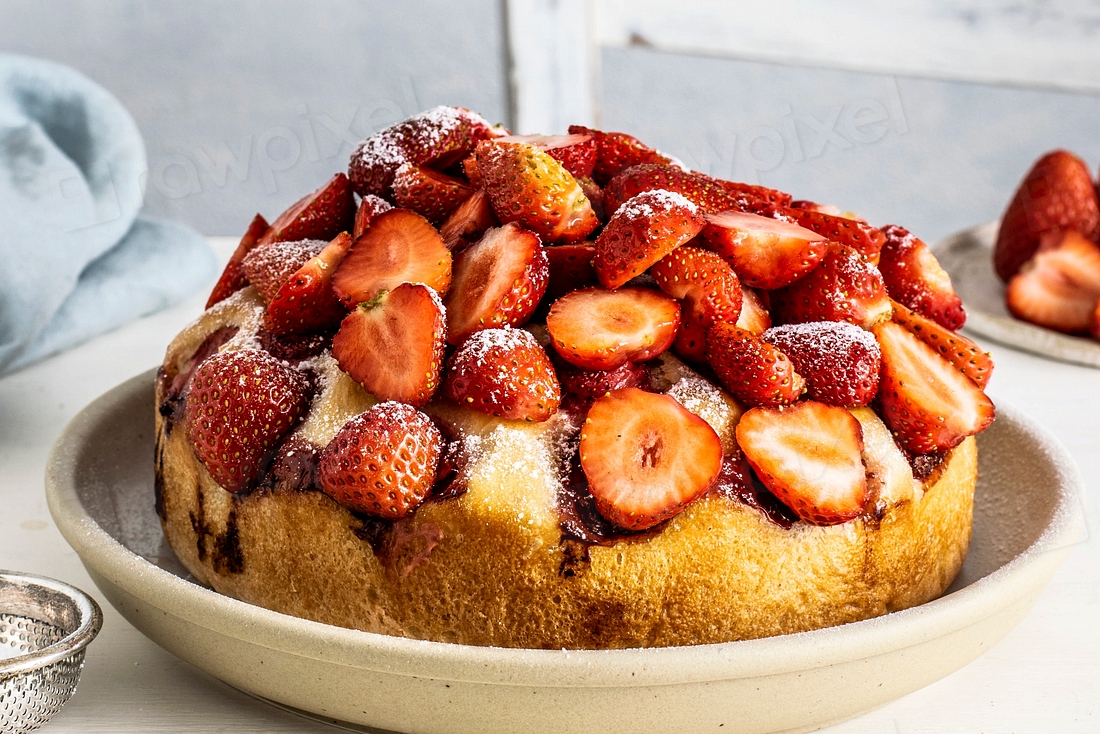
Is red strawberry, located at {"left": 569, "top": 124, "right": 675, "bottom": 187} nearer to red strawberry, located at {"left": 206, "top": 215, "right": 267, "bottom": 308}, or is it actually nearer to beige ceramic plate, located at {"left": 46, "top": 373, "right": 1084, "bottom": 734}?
red strawberry, located at {"left": 206, "top": 215, "right": 267, "bottom": 308}

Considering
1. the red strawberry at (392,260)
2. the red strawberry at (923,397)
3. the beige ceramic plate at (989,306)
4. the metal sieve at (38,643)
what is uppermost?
the red strawberry at (392,260)

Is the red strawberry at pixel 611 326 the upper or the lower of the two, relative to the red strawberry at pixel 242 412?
upper

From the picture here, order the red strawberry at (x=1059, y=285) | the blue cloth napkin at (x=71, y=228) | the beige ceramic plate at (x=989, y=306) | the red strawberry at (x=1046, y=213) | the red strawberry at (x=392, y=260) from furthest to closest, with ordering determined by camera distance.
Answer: the red strawberry at (x=1046, y=213), the red strawberry at (x=1059, y=285), the beige ceramic plate at (x=989, y=306), the blue cloth napkin at (x=71, y=228), the red strawberry at (x=392, y=260)

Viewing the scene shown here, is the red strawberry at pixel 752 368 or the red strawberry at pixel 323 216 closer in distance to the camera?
the red strawberry at pixel 752 368

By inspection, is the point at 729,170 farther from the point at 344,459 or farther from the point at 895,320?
the point at 344,459

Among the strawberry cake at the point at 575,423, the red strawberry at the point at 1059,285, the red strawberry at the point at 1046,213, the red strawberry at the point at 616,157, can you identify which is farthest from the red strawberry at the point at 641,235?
the red strawberry at the point at 1046,213

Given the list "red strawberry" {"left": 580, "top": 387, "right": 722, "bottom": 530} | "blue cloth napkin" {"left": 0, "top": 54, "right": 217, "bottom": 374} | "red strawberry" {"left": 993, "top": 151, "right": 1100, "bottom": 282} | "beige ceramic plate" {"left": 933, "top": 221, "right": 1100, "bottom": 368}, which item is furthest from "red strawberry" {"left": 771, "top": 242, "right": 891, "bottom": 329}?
"red strawberry" {"left": 993, "top": 151, "right": 1100, "bottom": 282}

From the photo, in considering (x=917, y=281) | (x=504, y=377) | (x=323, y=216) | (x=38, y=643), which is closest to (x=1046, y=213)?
(x=917, y=281)

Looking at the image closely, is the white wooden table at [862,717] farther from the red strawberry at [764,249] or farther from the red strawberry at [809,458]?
the red strawberry at [764,249]

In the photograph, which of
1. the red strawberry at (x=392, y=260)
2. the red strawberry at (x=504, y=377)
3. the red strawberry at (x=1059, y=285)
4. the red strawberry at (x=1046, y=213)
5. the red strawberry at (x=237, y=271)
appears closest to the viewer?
the red strawberry at (x=504, y=377)
